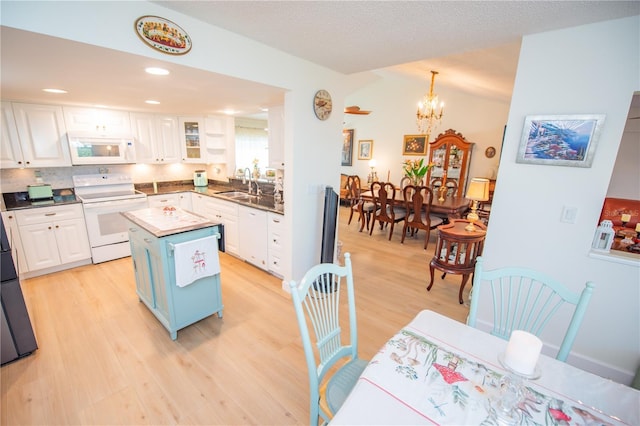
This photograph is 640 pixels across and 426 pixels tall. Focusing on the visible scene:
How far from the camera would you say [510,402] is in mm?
924

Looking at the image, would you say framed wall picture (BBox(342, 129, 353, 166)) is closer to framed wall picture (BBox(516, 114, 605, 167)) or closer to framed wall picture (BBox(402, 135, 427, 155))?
framed wall picture (BBox(402, 135, 427, 155))

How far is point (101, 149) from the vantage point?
3.60 m

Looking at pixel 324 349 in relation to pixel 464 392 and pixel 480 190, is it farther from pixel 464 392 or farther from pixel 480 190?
pixel 480 190

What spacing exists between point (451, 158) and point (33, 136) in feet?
23.5

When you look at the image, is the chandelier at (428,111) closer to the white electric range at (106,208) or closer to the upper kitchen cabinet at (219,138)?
the upper kitchen cabinet at (219,138)

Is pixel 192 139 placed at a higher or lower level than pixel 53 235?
higher

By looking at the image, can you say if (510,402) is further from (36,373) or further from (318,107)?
(36,373)

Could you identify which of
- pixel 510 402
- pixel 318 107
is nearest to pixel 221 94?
pixel 318 107

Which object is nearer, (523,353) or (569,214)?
(523,353)

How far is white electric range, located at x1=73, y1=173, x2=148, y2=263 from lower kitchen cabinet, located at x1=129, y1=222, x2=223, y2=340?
4.43 feet

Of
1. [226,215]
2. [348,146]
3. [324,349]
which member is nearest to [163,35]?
[324,349]

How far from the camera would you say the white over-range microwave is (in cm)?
341

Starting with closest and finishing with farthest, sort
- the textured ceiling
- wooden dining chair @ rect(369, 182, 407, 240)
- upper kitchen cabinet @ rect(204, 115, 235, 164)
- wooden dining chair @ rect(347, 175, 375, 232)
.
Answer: the textured ceiling → upper kitchen cabinet @ rect(204, 115, 235, 164) → wooden dining chair @ rect(369, 182, 407, 240) → wooden dining chair @ rect(347, 175, 375, 232)

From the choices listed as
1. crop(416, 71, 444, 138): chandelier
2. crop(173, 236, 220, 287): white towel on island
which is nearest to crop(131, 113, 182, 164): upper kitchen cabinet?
crop(173, 236, 220, 287): white towel on island
